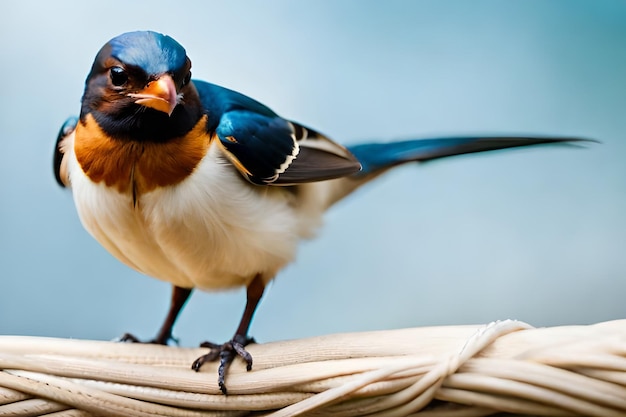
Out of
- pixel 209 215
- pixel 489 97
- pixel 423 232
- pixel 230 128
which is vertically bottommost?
pixel 209 215

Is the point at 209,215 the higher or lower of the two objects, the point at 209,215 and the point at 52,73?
the lower

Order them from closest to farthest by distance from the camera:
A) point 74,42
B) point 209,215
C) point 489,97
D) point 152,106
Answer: point 152,106
point 209,215
point 74,42
point 489,97

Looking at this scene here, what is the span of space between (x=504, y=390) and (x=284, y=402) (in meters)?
0.19

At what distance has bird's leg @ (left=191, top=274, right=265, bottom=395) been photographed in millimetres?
754

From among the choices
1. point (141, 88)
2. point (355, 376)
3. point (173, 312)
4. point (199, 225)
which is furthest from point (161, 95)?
point (173, 312)

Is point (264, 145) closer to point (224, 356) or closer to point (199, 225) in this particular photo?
point (199, 225)

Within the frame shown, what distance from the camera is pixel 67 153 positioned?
3.16 ft

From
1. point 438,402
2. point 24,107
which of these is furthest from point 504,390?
point 24,107

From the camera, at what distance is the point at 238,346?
81 cm

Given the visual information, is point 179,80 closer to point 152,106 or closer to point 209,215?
point 152,106

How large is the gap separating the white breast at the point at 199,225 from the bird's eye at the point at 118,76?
0.38 ft

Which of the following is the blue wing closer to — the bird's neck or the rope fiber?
the bird's neck

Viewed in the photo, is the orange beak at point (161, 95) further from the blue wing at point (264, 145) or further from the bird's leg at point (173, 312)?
the bird's leg at point (173, 312)

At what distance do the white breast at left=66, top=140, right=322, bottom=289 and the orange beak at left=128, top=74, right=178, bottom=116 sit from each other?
0.41 feet
